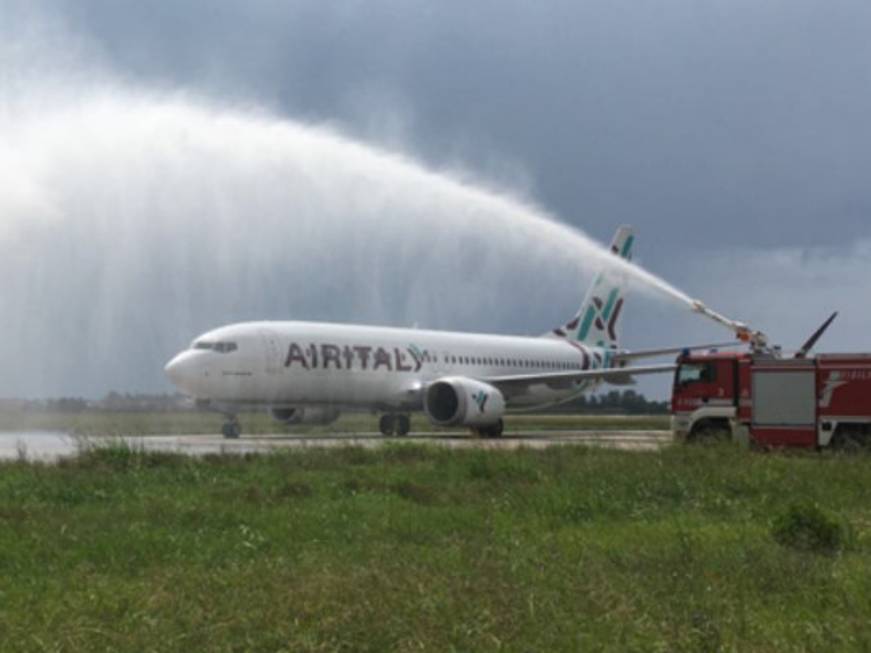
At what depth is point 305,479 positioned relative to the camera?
18.5 metres

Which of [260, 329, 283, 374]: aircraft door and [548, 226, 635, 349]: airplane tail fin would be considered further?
[548, 226, 635, 349]: airplane tail fin

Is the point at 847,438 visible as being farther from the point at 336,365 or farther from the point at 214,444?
the point at 336,365

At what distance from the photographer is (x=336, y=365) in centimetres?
4222

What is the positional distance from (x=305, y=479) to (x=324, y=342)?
2373cm

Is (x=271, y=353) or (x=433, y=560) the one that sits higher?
(x=271, y=353)

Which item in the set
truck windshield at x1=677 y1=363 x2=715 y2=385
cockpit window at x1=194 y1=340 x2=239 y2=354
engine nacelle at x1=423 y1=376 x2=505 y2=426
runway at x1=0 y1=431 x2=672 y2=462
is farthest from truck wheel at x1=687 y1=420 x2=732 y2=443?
cockpit window at x1=194 y1=340 x2=239 y2=354

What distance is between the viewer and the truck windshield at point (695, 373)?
30.2m

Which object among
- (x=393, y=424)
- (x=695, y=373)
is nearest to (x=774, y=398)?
(x=695, y=373)

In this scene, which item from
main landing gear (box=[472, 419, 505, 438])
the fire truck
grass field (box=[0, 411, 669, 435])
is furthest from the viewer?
grass field (box=[0, 411, 669, 435])

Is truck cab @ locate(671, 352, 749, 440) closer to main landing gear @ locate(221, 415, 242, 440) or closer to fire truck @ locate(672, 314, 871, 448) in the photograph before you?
fire truck @ locate(672, 314, 871, 448)

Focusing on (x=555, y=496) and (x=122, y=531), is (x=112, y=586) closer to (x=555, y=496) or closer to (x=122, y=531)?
(x=122, y=531)

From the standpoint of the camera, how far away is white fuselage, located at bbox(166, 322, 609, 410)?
39.4 m

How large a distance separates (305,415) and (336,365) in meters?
3.29

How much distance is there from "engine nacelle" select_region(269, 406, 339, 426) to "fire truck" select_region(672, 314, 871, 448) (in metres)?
17.4
